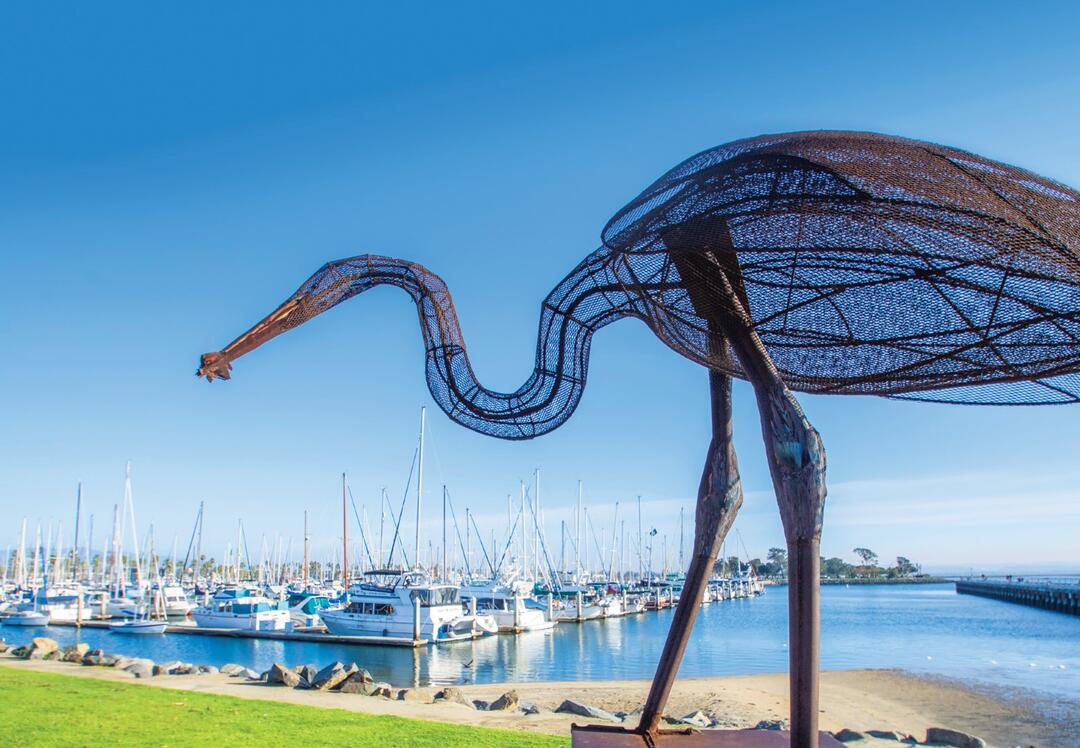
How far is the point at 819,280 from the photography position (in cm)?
519

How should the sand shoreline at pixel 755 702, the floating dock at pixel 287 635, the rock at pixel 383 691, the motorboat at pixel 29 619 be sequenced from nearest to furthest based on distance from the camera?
1. the sand shoreline at pixel 755 702
2. the rock at pixel 383 691
3. the floating dock at pixel 287 635
4. the motorboat at pixel 29 619

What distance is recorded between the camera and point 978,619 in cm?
6206

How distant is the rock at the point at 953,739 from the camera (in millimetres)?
14305

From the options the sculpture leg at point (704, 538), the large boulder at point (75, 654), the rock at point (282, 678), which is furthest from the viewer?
the large boulder at point (75, 654)

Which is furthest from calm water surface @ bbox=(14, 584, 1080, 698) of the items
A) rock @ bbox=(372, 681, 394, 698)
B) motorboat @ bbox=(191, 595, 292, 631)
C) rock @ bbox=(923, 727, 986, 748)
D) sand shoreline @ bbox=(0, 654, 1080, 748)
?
rock @ bbox=(923, 727, 986, 748)

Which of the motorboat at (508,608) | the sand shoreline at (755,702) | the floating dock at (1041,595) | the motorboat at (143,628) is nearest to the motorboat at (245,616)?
the motorboat at (143,628)

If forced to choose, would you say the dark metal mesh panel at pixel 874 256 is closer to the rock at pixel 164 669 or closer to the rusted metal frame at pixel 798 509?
the rusted metal frame at pixel 798 509

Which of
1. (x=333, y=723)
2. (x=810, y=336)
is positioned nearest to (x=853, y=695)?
(x=333, y=723)

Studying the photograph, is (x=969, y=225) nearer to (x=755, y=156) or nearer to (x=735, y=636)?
(x=755, y=156)

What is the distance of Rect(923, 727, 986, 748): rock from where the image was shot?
14.3 meters

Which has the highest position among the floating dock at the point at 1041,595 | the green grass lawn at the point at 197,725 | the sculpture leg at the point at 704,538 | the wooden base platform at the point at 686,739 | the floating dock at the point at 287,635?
the sculpture leg at the point at 704,538

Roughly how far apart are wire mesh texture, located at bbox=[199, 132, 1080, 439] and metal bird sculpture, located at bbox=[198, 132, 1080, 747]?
0.04ft

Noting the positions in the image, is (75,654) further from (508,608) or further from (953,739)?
(508,608)

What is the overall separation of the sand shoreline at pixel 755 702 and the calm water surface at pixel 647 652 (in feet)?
9.61
